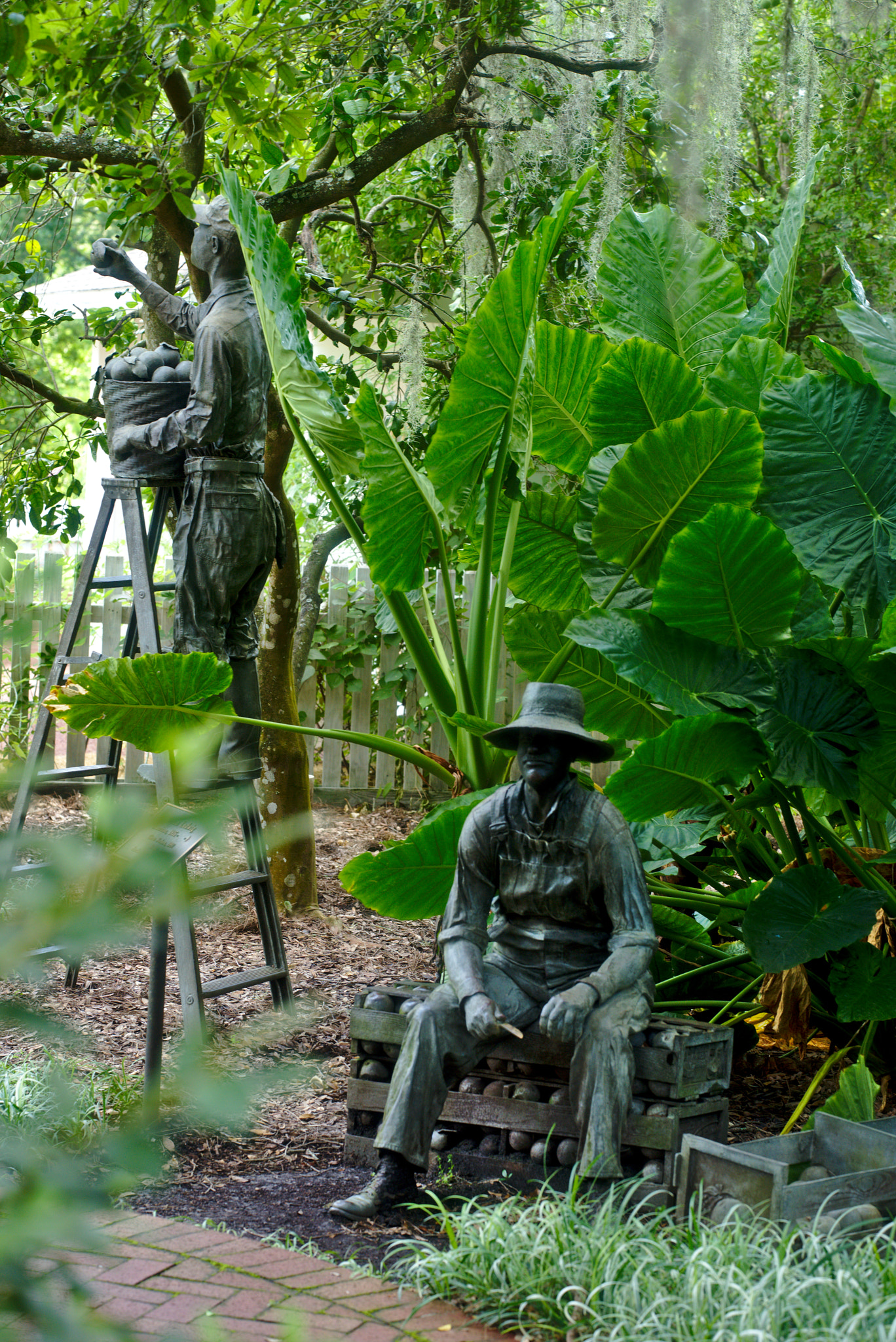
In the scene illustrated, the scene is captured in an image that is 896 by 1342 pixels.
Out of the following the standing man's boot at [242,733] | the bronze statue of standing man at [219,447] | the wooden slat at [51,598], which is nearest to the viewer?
the wooden slat at [51,598]

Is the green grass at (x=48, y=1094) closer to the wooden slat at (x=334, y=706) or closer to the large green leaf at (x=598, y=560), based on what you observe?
the large green leaf at (x=598, y=560)

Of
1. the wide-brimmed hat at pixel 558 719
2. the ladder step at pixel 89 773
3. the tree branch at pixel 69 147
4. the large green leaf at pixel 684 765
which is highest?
the tree branch at pixel 69 147

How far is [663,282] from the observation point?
441 cm

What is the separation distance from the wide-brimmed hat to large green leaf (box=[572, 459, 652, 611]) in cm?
67

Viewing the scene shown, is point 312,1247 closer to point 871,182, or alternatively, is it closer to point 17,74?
point 17,74

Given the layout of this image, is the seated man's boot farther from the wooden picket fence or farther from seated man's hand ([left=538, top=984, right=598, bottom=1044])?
the wooden picket fence

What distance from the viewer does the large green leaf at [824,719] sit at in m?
3.45

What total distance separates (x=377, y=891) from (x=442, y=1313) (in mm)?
1373

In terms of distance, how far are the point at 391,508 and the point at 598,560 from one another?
2.33 ft

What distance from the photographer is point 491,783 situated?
4.14 m

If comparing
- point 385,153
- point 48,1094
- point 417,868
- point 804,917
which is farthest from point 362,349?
point 48,1094

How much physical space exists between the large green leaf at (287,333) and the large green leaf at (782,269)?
1461mm

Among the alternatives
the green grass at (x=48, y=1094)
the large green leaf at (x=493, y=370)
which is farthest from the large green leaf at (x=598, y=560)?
the green grass at (x=48, y=1094)

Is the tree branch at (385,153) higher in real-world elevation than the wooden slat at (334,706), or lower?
higher
